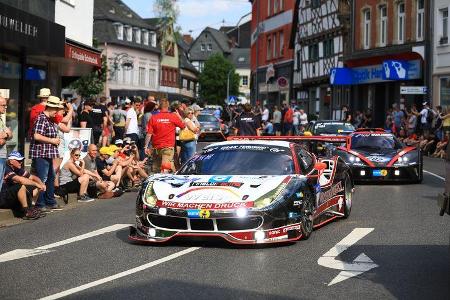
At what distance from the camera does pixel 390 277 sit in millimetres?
8297

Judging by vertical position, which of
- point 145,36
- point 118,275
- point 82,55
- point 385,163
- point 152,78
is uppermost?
point 145,36

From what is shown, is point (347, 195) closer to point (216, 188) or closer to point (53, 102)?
point (216, 188)

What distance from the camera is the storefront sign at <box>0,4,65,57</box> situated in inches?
783

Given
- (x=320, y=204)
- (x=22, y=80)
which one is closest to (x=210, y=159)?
(x=320, y=204)

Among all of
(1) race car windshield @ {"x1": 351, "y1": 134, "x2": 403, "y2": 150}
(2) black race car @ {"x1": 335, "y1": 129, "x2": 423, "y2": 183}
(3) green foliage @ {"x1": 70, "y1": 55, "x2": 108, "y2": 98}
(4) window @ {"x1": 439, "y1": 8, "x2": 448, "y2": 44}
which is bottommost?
(2) black race car @ {"x1": 335, "y1": 129, "x2": 423, "y2": 183}

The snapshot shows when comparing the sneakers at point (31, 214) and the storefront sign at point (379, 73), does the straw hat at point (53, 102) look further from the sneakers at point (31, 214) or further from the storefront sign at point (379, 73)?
the storefront sign at point (379, 73)

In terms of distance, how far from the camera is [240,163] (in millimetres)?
11594

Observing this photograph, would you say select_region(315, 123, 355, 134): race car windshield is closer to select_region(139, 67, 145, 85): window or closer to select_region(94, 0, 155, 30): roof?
select_region(94, 0, 155, 30): roof

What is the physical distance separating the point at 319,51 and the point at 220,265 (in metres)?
47.8

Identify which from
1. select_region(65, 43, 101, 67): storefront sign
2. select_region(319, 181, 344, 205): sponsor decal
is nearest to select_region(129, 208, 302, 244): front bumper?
select_region(319, 181, 344, 205): sponsor decal

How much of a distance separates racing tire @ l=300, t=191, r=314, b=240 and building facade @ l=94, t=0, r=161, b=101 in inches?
2723

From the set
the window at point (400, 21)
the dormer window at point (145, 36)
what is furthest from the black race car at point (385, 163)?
the dormer window at point (145, 36)

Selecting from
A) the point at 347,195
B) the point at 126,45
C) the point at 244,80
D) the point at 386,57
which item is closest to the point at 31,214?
the point at 347,195

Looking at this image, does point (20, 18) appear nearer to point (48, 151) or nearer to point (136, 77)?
point (48, 151)
